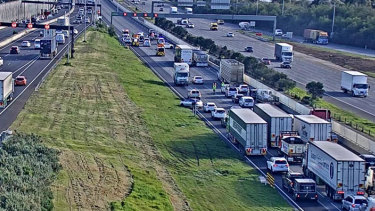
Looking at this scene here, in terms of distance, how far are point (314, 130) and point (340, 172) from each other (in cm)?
921

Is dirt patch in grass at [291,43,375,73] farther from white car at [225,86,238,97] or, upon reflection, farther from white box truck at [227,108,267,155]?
white box truck at [227,108,267,155]

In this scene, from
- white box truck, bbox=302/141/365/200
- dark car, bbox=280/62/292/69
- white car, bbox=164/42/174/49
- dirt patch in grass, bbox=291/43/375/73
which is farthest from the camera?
white car, bbox=164/42/174/49

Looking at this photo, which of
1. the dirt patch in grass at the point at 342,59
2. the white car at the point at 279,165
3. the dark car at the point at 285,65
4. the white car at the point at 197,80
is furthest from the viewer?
the dirt patch in grass at the point at 342,59

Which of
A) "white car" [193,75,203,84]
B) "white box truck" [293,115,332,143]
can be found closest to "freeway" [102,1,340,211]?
"white car" [193,75,203,84]

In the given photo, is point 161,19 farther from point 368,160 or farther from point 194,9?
point 368,160

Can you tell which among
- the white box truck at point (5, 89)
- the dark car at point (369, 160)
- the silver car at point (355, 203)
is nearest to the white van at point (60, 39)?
the white box truck at point (5, 89)

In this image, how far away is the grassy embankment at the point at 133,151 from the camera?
3666 centimetres

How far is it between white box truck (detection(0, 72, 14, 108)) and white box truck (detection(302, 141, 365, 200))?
80.1 ft

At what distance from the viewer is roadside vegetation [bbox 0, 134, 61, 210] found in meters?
28.8

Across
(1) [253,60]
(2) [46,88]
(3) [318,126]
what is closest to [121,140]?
(3) [318,126]

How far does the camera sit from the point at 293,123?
49875 mm

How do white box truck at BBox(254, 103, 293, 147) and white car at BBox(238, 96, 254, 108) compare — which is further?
white car at BBox(238, 96, 254, 108)

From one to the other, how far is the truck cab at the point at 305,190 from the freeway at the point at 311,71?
24.5m

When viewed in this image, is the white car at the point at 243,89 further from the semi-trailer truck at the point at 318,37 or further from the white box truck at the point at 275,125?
the semi-trailer truck at the point at 318,37
